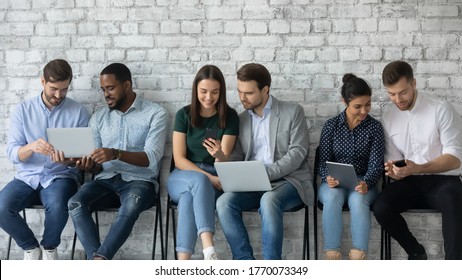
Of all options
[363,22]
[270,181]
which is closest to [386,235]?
[270,181]

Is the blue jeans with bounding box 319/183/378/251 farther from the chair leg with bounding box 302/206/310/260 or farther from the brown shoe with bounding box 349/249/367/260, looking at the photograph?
the chair leg with bounding box 302/206/310/260

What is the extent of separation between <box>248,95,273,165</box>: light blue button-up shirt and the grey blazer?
3cm

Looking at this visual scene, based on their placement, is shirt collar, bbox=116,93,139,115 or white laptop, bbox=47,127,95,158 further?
shirt collar, bbox=116,93,139,115

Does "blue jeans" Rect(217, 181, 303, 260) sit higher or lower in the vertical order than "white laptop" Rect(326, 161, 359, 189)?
lower

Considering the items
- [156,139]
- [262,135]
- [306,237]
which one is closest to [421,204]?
[306,237]

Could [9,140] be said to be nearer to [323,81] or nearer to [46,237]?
[46,237]

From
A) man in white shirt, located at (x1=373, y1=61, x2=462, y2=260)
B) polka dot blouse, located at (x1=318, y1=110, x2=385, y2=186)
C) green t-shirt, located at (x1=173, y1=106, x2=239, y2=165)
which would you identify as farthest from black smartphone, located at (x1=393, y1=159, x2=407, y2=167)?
green t-shirt, located at (x1=173, y1=106, x2=239, y2=165)

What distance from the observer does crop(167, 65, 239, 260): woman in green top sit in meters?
4.09

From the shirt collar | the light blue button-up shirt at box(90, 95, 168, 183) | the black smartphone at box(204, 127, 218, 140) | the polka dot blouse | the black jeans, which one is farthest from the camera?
the shirt collar

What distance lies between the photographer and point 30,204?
4.46 m

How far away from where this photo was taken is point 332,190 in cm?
419

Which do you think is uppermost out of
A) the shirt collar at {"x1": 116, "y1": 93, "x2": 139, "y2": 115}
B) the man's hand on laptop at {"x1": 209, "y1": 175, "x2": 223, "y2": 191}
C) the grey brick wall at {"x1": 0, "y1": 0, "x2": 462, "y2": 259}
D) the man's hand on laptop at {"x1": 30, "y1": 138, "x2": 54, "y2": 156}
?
the grey brick wall at {"x1": 0, "y1": 0, "x2": 462, "y2": 259}

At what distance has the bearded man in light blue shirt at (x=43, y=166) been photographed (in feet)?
14.2

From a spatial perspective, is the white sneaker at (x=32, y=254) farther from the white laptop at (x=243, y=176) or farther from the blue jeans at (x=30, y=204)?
the white laptop at (x=243, y=176)
